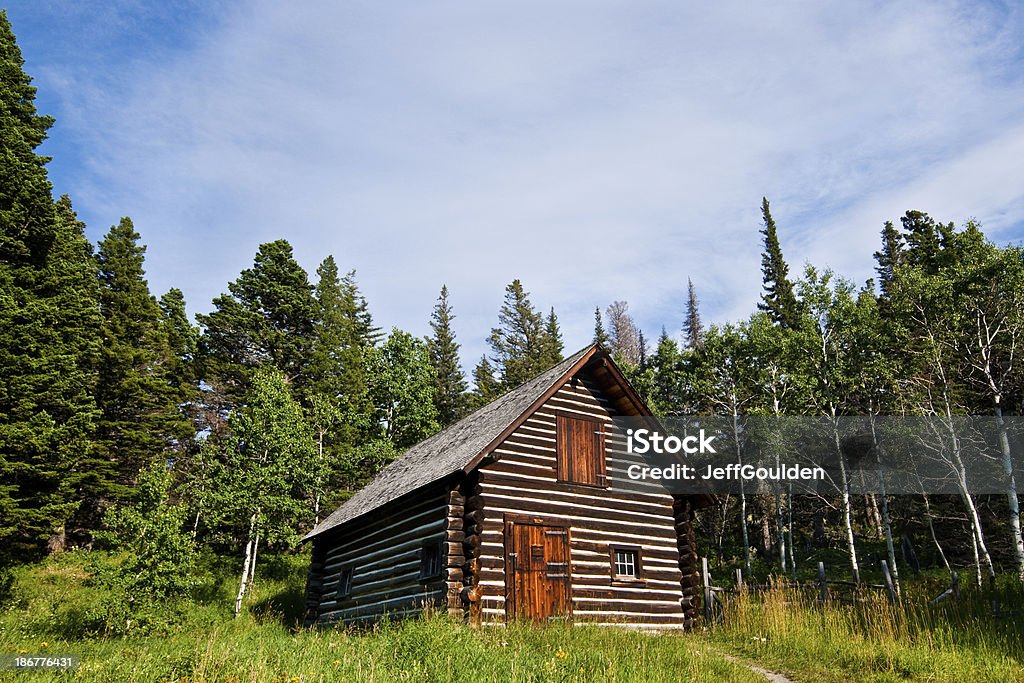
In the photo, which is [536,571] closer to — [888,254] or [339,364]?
[339,364]

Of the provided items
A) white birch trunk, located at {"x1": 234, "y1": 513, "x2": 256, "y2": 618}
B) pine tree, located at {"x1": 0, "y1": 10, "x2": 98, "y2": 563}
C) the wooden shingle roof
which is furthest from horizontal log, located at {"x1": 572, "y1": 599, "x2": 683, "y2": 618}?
pine tree, located at {"x1": 0, "y1": 10, "x2": 98, "y2": 563}

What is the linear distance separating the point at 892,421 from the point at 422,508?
72.6 ft

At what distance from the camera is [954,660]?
11609 millimetres

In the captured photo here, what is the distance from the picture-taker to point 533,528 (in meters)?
17.2

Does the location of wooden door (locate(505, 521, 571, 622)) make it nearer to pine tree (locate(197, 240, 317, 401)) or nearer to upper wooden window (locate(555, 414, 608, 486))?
upper wooden window (locate(555, 414, 608, 486))

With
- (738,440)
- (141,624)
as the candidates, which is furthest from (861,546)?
(141,624)

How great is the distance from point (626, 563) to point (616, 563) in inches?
21.3

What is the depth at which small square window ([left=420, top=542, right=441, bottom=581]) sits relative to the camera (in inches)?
668

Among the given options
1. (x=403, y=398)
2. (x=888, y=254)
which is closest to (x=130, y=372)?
(x=403, y=398)

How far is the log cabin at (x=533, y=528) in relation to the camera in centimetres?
1628

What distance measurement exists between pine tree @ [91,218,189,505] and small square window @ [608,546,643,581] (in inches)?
898

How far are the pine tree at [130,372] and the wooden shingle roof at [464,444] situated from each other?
14.6 meters

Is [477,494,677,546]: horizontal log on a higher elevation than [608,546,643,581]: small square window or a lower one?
higher

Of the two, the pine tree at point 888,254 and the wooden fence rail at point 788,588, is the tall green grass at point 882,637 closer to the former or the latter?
the wooden fence rail at point 788,588
